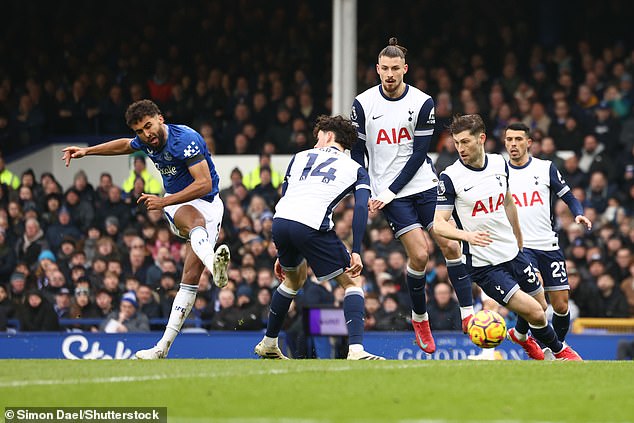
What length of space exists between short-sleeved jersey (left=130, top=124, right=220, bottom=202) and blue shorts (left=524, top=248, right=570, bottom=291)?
3251mm

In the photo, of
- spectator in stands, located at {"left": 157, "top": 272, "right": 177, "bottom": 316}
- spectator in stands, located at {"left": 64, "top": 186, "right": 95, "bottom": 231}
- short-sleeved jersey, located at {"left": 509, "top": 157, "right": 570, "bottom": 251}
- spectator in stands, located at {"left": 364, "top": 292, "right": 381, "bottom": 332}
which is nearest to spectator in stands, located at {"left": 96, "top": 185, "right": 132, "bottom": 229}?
spectator in stands, located at {"left": 64, "top": 186, "right": 95, "bottom": 231}

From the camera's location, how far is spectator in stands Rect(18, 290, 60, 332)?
17.1 metres

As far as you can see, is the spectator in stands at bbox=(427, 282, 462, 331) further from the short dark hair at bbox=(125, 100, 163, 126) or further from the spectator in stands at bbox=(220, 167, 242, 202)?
the short dark hair at bbox=(125, 100, 163, 126)

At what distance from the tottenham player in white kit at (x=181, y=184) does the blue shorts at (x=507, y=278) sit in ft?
7.73

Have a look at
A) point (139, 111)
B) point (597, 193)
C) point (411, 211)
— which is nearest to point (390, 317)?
point (597, 193)

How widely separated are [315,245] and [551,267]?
3090mm

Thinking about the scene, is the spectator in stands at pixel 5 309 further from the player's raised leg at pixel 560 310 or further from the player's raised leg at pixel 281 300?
the player's raised leg at pixel 560 310

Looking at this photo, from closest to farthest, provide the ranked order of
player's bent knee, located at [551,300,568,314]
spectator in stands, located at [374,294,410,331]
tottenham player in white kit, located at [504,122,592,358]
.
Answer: tottenham player in white kit, located at [504,122,592,358] < player's bent knee, located at [551,300,568,314] < spectator in stands, located at [374,294,410,331]

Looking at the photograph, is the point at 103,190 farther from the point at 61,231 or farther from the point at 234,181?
the point at 234,181

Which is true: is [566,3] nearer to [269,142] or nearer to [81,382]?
[269,142]

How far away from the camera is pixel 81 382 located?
26.5 ft

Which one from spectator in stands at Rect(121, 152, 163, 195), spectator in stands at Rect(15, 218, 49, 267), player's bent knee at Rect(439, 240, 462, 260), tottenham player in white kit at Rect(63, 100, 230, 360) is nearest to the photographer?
tottenham player in white kit at Rect(63, 100, 230, 360)

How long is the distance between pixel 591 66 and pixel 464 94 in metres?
2.73

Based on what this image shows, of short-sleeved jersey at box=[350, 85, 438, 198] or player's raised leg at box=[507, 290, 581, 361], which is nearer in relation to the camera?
short-sleeved jersey at box=[350, 85, 438, 198]
